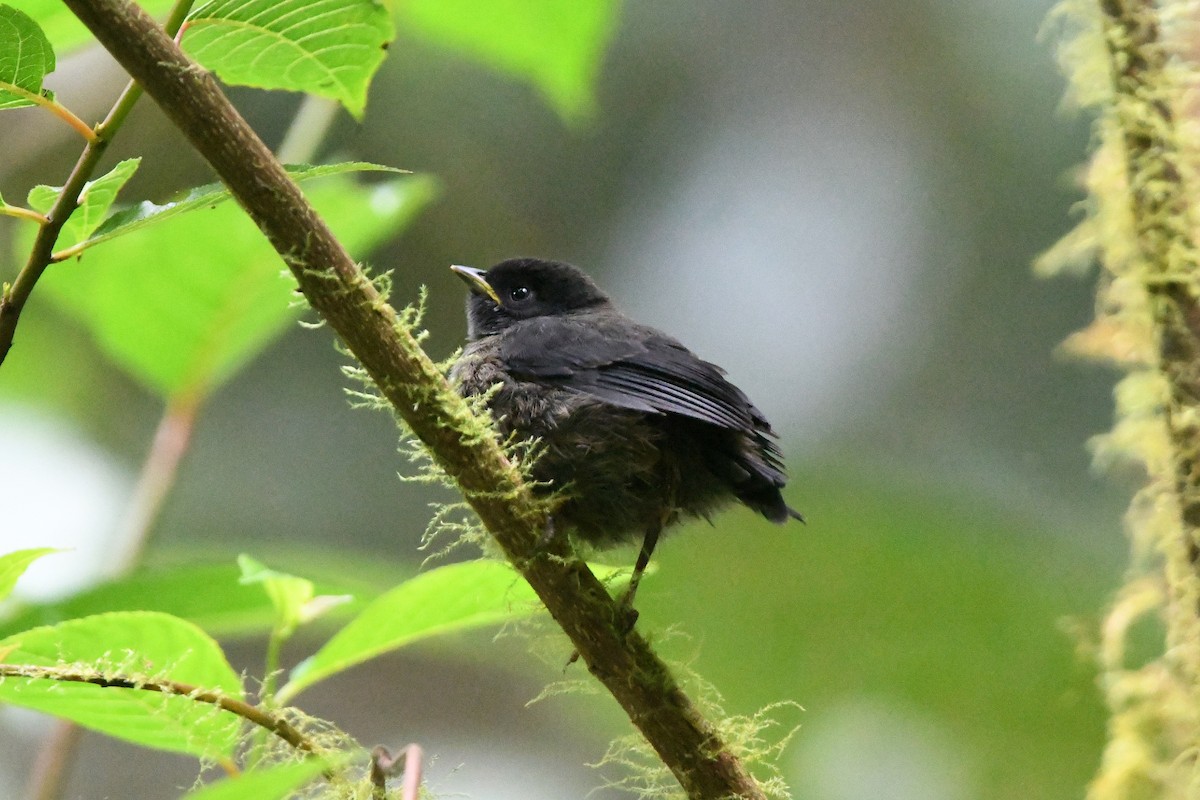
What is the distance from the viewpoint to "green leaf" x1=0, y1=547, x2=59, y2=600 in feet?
4.64

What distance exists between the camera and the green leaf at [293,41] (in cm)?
143

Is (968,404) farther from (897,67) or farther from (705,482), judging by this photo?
(705,482)

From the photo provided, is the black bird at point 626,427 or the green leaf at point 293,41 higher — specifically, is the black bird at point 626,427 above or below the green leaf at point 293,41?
above

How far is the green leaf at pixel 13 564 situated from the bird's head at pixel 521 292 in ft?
5.98

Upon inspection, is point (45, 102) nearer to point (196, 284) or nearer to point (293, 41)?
point (293, 41)

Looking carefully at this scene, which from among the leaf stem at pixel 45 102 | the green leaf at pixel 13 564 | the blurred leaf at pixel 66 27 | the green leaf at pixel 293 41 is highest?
the blurred leaf at pixel 66 27

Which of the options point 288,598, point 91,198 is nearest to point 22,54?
point 91,198

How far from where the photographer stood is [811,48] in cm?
772

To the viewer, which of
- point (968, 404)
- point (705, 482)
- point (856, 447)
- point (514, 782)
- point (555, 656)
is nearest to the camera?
point (555, 656)

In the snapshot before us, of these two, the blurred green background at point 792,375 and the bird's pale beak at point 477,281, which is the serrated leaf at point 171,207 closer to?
the bird's pale beak at point 477,281

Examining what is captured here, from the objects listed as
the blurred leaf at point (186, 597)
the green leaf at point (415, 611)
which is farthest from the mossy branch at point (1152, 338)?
the blurred leaf at point (186, 597)

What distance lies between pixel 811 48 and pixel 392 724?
200 inches

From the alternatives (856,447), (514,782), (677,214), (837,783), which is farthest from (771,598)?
(677,214)

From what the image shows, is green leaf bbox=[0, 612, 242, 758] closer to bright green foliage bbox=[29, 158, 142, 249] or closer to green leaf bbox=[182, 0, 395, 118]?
bright green foliage bbox=[29, 158, 142, 249]
